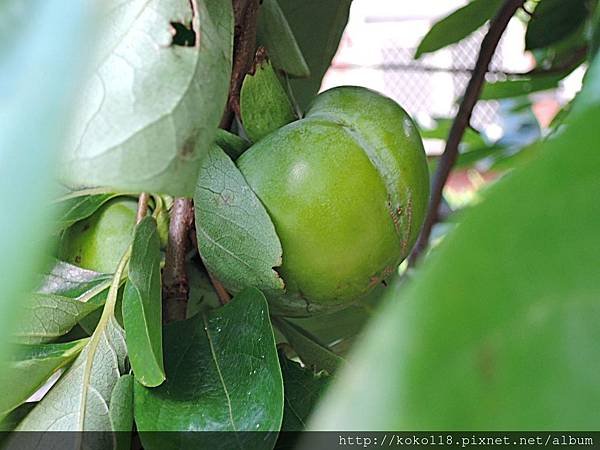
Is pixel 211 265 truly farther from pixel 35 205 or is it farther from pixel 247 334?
pixel 35 205

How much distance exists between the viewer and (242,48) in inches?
16.9

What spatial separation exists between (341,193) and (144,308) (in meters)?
0.10

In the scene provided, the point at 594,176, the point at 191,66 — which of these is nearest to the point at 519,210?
the point at 594,176

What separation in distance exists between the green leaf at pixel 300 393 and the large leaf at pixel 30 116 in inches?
9.6

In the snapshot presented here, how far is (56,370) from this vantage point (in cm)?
38

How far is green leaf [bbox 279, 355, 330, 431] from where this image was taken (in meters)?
0.38

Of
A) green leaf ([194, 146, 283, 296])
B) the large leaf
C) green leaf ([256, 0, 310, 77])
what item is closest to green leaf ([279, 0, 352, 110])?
green leaf ([256, 0, 310, 77])

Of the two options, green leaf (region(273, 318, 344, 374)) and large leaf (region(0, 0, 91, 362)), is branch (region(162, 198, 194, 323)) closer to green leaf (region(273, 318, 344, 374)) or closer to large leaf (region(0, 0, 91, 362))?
green leaf (region(273, 318, 344, 374))

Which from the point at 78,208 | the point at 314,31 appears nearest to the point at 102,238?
the point at 78,208

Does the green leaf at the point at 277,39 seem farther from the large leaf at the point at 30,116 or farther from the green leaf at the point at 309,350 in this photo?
the large leaf at the point at 30,116

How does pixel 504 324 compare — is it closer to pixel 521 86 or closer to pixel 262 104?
pixel 262 104

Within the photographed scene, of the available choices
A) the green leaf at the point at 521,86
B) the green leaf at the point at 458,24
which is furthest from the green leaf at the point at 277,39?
the green leaf at the point at 521,86

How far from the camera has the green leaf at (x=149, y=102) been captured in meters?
0.24

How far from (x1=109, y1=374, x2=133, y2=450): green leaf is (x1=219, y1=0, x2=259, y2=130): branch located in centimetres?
15
